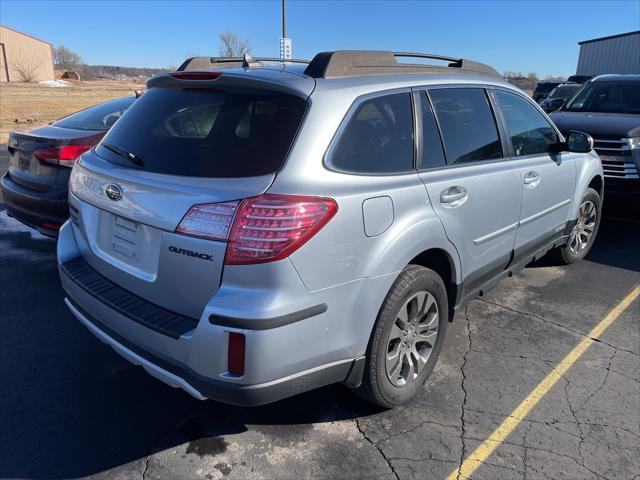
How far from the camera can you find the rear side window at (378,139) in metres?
2.45

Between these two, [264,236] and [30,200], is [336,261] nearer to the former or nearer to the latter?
[264,236]

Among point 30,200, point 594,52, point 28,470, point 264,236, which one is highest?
point 594,52

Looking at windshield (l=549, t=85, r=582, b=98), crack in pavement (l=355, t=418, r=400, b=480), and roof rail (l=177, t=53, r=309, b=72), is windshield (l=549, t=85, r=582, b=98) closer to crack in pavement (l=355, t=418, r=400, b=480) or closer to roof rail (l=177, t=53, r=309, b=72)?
roof rail (l=177, t=53, r=309, b=72)

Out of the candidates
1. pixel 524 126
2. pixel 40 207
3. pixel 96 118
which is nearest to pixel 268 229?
pixel 524 126

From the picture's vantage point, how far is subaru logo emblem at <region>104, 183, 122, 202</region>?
2.55 m

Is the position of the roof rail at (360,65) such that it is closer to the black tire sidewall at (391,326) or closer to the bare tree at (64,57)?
the black tire sidewall at (391,326)

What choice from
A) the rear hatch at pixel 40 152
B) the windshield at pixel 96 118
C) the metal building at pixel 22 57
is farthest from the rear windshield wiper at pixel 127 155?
the metal building at pixel 22 57

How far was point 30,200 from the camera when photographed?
15.4ft

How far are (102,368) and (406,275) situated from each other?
2.04 metres

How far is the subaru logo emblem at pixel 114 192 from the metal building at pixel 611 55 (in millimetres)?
34214

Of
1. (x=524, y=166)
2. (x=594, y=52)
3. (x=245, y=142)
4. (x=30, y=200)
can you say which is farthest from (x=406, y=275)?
(x=594, y=52)

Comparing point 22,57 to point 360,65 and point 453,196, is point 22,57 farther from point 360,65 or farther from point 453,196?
point 453,196

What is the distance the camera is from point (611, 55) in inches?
1252

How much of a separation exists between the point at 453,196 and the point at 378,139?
64cm
